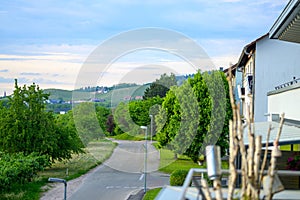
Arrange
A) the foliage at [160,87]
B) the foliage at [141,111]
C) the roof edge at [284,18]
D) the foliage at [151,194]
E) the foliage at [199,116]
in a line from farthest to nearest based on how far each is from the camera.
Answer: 1. the foliage at [160,87]
2. the foliage at [141,111]
3. the foliage at [199,116]
4. the foliage at [151,194]
5. the roof edge at [284,18]

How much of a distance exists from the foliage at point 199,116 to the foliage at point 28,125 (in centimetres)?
862

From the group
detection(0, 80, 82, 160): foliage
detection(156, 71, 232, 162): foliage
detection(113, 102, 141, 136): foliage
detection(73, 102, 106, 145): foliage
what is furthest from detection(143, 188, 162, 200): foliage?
detection(113, 102, 141, 136): foliage

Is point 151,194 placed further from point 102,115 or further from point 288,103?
point 102,115

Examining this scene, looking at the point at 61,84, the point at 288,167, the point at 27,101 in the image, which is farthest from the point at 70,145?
the point at 288,167

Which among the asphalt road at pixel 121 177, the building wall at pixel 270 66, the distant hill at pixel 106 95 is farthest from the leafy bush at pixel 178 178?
the distant hill at pixel 106 95

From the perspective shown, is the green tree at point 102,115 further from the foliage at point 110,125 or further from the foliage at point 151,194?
the foliage at point 151,194

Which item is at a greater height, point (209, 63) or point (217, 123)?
point (209, 63)

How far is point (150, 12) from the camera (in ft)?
119

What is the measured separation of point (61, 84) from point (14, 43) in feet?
18.0

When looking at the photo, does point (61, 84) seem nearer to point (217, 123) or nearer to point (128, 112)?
point (128, 112)

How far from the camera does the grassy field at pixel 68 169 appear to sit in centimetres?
2460

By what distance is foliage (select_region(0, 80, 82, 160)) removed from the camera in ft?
104

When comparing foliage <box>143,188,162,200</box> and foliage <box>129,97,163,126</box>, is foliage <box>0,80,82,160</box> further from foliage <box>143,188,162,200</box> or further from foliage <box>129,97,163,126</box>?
foliage <box>129,97,163,126</box>

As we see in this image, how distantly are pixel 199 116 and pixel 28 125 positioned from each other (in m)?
12.0
